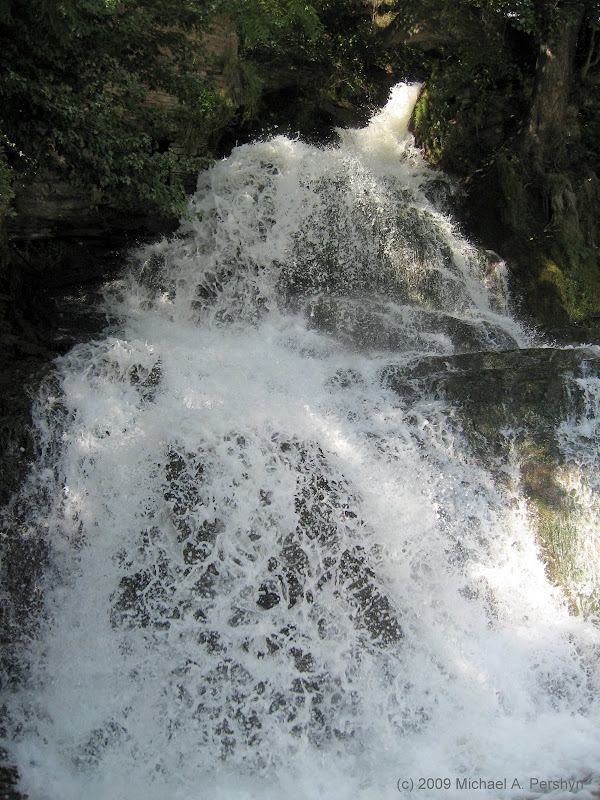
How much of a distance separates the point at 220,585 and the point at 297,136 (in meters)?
6.37

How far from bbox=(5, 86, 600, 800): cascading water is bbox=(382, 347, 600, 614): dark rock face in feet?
0.36

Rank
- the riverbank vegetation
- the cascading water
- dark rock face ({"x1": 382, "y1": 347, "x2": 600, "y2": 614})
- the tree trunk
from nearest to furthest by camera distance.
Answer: the cascading water < dark rock face ({"x1": 382, "y1": 347, "x2": 600, "y2": 614}) < the riverbank vegetation < the tree trunk

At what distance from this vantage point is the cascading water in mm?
4492

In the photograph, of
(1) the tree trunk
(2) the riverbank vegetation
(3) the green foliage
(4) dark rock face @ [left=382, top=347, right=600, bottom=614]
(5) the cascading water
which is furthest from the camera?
(1) the tree trunk

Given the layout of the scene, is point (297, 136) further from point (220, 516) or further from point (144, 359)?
point (220, 516)

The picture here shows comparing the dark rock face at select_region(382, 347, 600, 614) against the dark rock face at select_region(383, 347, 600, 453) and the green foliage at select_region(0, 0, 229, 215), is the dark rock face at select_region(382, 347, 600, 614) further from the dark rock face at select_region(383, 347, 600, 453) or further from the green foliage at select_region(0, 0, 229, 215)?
the green foliage at select_region(0, 0, 229, 215)

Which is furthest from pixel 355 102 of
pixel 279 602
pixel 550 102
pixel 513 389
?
pixel 279 602

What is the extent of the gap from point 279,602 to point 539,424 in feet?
7.91

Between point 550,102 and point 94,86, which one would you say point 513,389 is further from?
point 550,102

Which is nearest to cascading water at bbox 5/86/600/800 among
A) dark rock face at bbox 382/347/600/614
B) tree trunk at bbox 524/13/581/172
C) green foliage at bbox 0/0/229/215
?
dark rock face at bbox 382/347/600/614

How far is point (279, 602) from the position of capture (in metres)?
4.89

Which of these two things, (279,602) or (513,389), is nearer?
(279,602)

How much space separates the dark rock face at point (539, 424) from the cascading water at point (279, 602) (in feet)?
0.36

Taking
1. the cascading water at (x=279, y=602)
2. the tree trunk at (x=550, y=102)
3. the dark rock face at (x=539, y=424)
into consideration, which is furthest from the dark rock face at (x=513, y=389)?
the tree trunk at (x=550, y=102)
